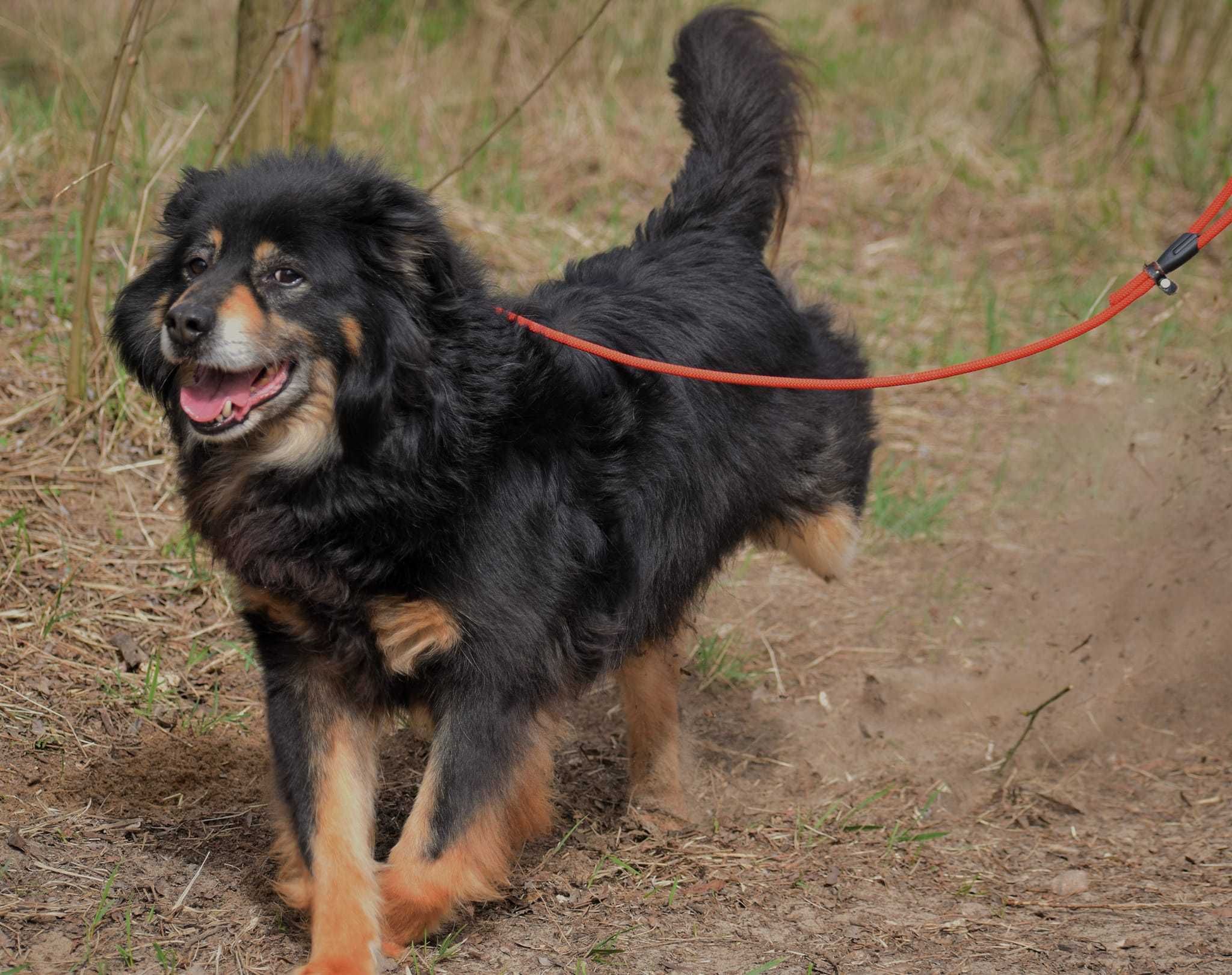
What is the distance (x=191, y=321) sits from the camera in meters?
2.72

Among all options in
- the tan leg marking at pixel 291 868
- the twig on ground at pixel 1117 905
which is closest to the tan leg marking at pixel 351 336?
the tan leg marking at pixel 291 868

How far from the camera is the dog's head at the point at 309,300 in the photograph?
2861mm

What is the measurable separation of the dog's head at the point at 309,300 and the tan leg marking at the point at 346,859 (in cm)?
73

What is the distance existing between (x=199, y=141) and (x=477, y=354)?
4507mm

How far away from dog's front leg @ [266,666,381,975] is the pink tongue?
0.66 meters

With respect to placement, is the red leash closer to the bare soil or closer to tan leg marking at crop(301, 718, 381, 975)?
tan leg marking at crop(301, 718, 381, 975)

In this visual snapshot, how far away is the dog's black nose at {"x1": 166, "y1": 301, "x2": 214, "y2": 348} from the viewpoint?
8.93 ft

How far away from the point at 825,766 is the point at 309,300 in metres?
2.70

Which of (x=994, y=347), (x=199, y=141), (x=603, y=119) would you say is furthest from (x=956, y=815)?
(x=603, y=119)

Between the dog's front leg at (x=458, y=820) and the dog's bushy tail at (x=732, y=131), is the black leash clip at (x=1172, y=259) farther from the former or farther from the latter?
the dog's front leg at (x=458, y=820)

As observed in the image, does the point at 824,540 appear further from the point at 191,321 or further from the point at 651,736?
the point at 191,321

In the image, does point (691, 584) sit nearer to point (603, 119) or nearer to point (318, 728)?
point (318, 728)

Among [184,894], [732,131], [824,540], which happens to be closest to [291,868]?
[184,894]

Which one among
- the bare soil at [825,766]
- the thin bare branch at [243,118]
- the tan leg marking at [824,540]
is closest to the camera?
the bare soil at [825,766]
